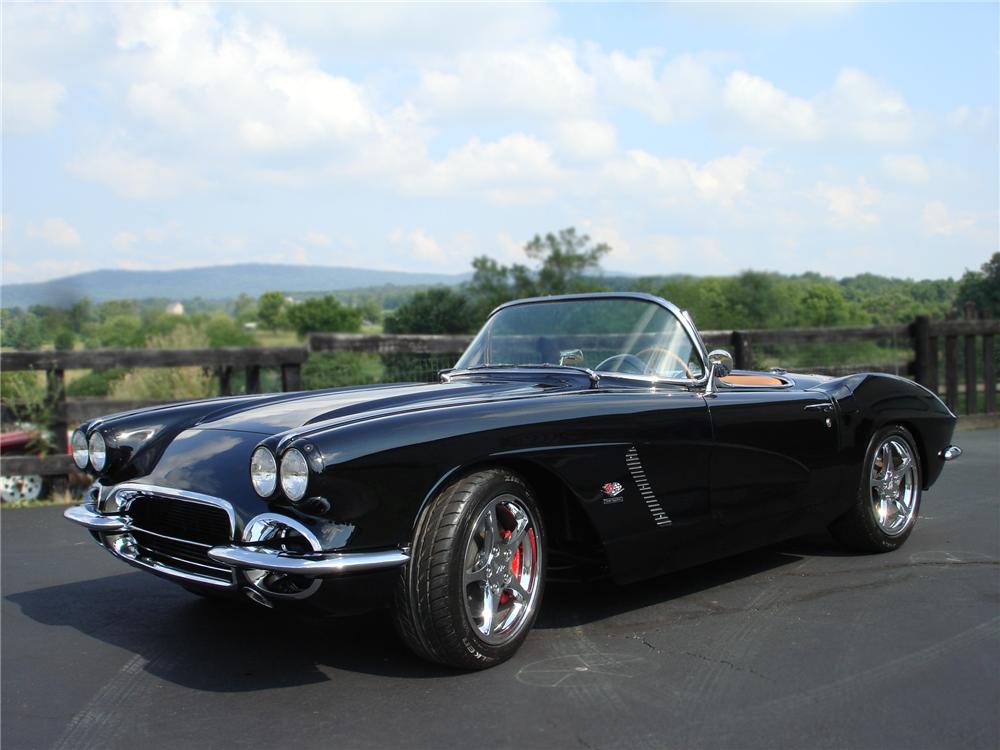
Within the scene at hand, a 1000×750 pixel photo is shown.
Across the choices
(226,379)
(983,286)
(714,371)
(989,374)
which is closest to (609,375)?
(714,371)

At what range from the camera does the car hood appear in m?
3.46

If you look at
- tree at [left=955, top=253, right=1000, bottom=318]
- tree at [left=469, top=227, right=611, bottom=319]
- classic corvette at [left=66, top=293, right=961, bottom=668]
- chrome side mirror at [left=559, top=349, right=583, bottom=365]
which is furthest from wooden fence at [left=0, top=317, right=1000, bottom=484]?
tree at [left=469, top=227, right=611, bottom=319]

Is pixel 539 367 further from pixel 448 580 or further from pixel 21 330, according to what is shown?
pixel 21 330

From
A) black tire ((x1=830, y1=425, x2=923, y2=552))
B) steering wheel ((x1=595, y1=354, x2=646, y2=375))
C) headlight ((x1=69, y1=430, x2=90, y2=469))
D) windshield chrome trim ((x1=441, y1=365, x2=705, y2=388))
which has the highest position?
steering wheel ((x1=595, y1=354, x2=646, y2=375))

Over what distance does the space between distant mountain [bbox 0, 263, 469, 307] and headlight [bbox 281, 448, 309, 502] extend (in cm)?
752

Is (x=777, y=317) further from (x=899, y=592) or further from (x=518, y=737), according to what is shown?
(x=518, y=737)

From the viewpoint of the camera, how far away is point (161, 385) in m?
9.24

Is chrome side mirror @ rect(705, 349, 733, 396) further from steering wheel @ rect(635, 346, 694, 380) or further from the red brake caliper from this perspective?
the red brake caliper

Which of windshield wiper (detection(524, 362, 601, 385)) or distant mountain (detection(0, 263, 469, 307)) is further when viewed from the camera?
distant mountain (detection(0, 263, 469, 307))

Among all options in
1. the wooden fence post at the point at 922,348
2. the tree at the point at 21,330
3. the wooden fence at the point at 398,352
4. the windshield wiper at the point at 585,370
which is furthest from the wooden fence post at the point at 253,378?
the wooden fence post at the point at 922,348

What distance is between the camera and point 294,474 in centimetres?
296

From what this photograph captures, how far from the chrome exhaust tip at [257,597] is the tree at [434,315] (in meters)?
11.9

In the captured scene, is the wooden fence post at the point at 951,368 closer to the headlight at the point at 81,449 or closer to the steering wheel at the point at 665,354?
the steering wheel at the point at 665,354

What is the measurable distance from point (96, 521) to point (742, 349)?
7.74 metres
